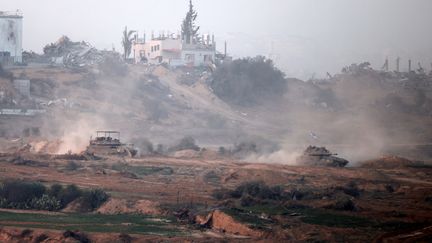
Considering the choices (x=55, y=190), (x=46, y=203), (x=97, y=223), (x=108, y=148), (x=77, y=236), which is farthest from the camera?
(x=108, y=148)

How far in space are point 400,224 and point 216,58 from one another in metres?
72.1

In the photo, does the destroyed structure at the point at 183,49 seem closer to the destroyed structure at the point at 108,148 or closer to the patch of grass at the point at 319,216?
the destroyed structure at the point at 108,148

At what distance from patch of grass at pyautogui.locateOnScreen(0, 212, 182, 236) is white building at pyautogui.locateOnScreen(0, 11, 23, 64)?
51.3 metres

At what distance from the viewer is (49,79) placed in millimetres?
82438

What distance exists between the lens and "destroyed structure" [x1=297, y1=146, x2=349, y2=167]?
55250 millimetres

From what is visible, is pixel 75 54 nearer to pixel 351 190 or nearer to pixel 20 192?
pixel 351 190

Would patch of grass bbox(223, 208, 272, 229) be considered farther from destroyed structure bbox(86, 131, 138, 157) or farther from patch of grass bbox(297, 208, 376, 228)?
destroyed structure bbox(86, 131, 138, 157)

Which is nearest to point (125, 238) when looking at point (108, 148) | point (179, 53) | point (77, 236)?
point (77, 236)

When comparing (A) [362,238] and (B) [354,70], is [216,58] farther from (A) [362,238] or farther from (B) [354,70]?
(A) [362,238]

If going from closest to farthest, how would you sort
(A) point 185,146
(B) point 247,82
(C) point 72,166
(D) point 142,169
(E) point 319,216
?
(E) point 319,216, (C) point 72,166, (D) point 142,169, (A) point 185,146, (B) point 247,82

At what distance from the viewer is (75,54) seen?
97188 millimetres

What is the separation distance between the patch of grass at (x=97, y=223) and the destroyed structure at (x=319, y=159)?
20796 millimetres

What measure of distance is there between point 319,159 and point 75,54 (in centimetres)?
4667

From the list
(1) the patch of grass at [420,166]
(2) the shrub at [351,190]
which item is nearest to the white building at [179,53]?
(1) the patch of grass at [420,166]
